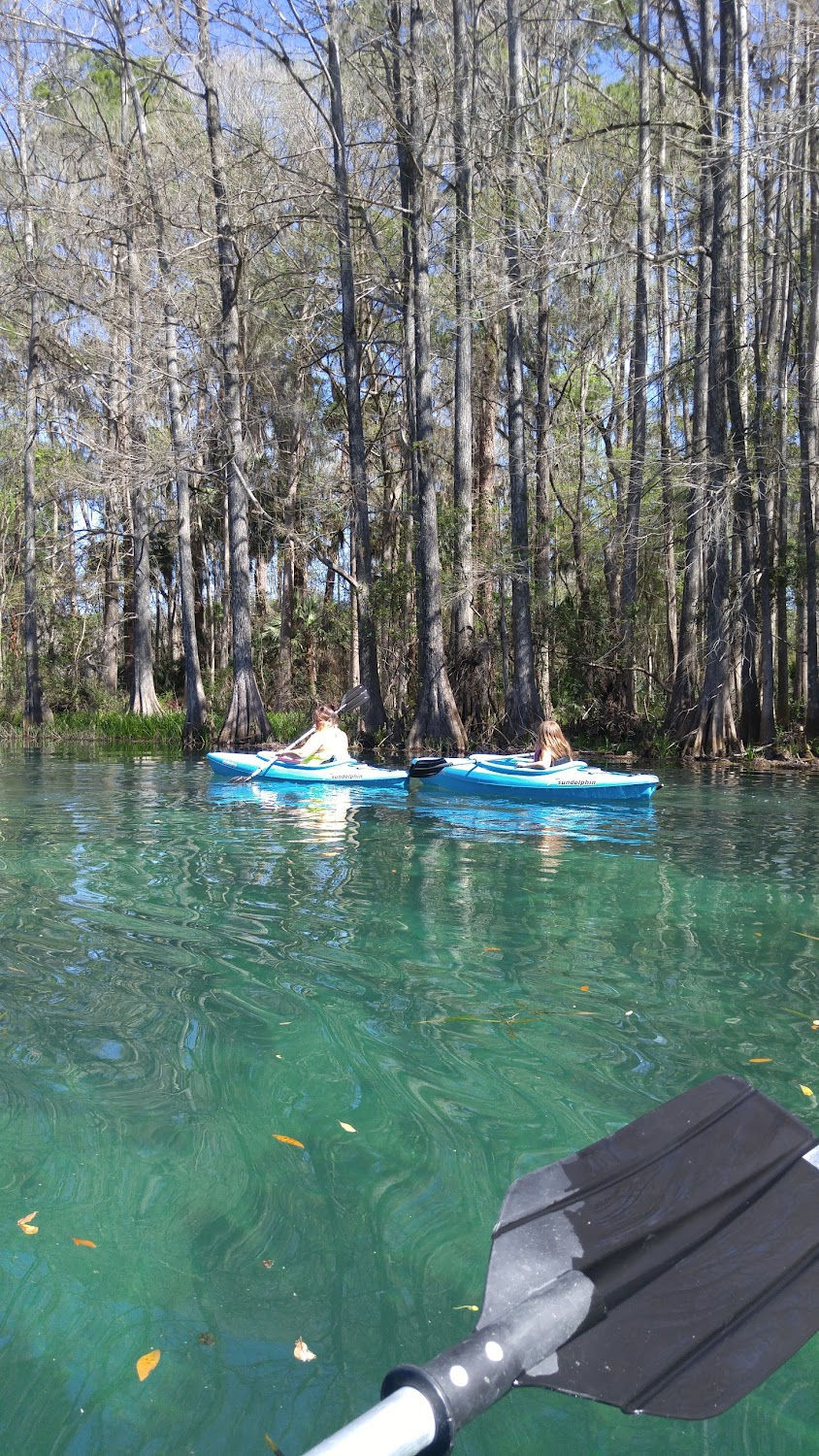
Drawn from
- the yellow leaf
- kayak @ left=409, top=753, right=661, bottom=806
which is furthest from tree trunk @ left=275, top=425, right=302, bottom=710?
the yellow leaf

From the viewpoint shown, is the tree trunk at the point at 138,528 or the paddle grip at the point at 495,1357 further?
the tree trunk at the point at 138,528

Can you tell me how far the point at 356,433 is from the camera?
2033 centimetres

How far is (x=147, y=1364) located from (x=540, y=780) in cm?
996

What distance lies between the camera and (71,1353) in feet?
7.48

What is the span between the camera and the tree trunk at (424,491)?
1805 cm

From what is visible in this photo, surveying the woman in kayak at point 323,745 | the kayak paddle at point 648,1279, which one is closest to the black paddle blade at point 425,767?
the woman in kayak at point 323,745

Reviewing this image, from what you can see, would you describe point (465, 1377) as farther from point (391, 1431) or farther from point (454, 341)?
point (454, 341)

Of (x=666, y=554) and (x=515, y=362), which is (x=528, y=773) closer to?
(x=515, y=362)

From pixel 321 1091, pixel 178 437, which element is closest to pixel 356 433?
pixel 178 437

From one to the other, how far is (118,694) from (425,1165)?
86.7 feet

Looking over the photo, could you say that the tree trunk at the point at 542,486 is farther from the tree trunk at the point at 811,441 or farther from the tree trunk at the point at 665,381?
the tree trunk at the point at 811,441

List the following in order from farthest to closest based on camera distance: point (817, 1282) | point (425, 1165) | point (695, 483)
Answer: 1. point (695, 483)
2. point (425, 1165)
3. point (817, 1282)

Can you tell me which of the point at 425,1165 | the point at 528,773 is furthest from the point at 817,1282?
the point at 528,773

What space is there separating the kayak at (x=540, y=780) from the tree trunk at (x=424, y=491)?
479cm
